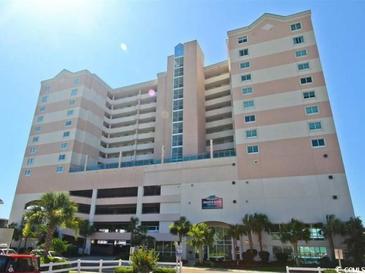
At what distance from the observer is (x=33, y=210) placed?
3241cm

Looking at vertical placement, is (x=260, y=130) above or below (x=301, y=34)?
below

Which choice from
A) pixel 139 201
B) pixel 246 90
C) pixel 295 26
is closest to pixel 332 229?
pixel 246 90

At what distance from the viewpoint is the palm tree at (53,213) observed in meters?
30.5

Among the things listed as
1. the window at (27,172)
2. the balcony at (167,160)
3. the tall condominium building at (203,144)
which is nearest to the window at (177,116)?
the tall condominium building at (203,144)

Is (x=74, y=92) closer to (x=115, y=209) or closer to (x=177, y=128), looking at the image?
(x=177, y=128)

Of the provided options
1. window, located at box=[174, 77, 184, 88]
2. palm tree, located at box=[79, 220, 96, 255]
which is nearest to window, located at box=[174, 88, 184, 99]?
window, located at box=[174, 77, 184, 88]

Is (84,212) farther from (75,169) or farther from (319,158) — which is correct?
(319,158)

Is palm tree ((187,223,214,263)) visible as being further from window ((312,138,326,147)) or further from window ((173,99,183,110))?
window ((173,99,183,110))

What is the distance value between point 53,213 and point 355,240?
122ft

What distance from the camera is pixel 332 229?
36.3 m

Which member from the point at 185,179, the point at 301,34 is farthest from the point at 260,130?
the point at 301,34

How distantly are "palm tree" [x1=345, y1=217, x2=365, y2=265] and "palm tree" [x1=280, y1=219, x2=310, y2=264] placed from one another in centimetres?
487

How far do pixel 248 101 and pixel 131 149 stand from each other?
32702 millimetres

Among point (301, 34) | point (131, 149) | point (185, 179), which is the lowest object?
point (185, 179)
